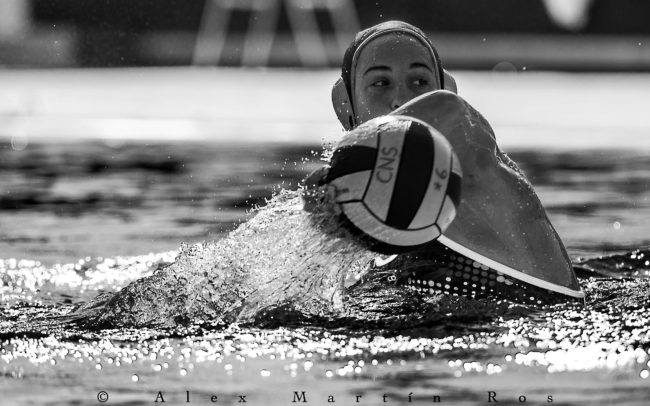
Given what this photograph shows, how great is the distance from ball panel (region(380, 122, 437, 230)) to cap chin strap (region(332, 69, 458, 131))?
138cm

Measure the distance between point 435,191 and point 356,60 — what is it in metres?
1.26

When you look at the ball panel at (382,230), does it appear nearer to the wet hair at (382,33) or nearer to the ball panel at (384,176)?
the ball panel at (384,176)

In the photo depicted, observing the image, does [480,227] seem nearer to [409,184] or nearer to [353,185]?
[409,184]

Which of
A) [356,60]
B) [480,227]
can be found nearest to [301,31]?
[356,60]

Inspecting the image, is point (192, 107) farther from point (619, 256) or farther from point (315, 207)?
point (315, 207)

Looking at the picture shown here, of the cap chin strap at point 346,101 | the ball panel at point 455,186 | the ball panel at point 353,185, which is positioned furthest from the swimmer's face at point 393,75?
the ball panel at point 353,185

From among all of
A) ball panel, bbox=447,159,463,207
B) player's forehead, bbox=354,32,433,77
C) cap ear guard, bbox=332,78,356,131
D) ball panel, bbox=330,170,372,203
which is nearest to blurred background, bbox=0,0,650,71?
cap ear guard, bbox=332,78,356,131

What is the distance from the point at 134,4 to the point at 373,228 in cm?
1894

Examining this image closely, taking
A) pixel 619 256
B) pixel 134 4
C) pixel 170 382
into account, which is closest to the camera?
pixel 170 382

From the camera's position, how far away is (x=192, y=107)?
587 inches

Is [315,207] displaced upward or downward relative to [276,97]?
downward

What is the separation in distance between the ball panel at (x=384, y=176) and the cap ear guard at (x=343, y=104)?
143 cm

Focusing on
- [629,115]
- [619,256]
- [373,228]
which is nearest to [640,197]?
[619,256]

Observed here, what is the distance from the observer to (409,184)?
390 cm
